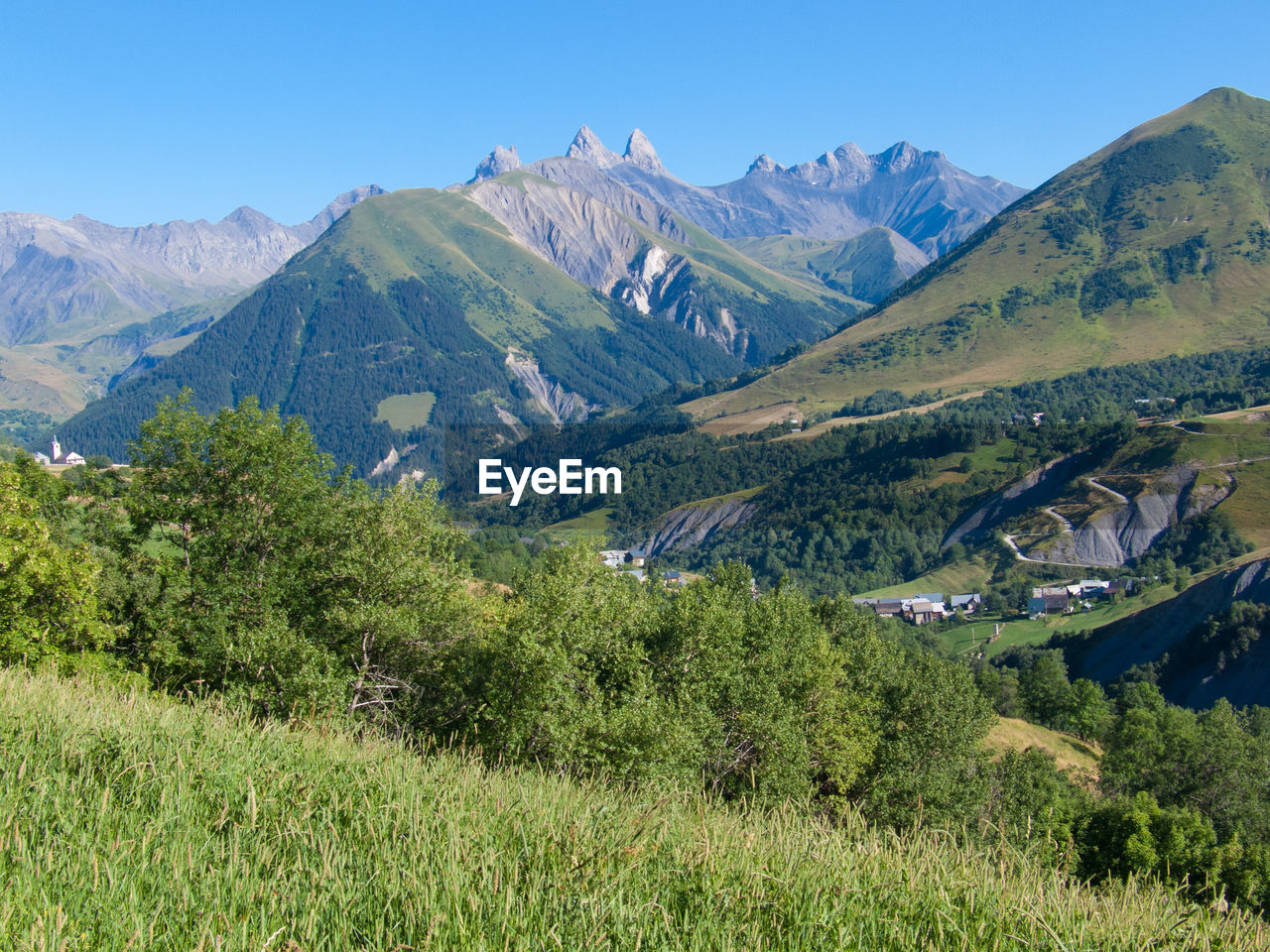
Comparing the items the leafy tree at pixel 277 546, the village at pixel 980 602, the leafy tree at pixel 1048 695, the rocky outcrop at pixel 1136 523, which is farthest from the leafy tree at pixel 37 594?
the rocky outcrop at pixel 1136 523

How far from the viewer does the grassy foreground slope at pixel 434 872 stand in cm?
398

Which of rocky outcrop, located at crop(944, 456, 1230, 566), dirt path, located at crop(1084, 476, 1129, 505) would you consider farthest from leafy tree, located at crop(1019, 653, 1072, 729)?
dirt path, located at crop(1084, 476, 1129, 505)

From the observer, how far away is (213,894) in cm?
422

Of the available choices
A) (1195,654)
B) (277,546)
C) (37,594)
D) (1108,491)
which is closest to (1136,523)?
(1108,491)

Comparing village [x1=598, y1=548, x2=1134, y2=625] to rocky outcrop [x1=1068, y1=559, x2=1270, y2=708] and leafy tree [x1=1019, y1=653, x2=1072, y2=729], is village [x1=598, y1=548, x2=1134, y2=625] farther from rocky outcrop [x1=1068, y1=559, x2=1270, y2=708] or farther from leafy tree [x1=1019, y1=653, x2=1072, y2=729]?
leafy tree [x1=1019, y1=653, x2=1072, y2=729]

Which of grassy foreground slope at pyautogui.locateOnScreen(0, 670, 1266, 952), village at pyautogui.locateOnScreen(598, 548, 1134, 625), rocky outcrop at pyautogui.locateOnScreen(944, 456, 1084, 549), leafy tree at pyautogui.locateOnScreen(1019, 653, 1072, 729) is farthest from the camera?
rocky outcrop at pyautogui.locateOnScreen(944, 456, 1084, 549)

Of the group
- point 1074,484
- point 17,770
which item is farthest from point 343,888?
point 1074,484

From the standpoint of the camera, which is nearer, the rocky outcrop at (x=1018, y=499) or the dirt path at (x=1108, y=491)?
the dirt path at (x=1108, y=491)

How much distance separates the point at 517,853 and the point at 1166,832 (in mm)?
44311

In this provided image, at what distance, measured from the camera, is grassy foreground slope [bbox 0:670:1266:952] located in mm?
3984

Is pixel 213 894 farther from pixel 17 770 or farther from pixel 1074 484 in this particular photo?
pixel 1074 484

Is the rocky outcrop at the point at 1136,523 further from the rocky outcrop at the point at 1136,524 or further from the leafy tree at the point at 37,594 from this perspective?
the leafy tree at the point at 37,594

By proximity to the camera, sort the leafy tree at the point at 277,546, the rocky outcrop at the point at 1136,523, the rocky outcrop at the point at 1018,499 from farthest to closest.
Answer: the rocky outcrop at the point at 1018,499
the rocky outcrop at the point at 1136,523
the leafy tree at the point at 277,546

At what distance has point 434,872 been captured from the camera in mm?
4512
